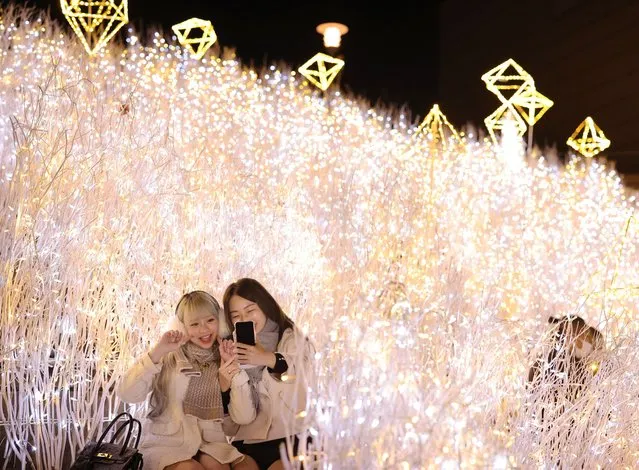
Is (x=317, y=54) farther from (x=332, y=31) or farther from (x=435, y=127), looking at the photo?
(x=435, y=127)

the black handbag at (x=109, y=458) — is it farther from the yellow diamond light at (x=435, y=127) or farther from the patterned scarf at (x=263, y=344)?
the yellow diamond light at (x=435, y=127)

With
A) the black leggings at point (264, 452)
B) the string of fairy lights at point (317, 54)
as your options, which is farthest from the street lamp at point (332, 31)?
the black leggings at point (264, 452)

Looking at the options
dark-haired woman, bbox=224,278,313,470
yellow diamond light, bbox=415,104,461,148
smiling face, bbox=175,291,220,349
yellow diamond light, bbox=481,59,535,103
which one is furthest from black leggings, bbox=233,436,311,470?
yellow diamond light, bbox=415,104,461,148

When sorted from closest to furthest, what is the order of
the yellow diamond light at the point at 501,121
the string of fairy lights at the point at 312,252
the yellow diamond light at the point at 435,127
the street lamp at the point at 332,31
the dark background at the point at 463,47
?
the string of fairy lights at the point at 312,252 → the yellow diamond light at the point at 501,121 → the yellow diamond light at the point at 435,127 → the street lamp at the point at 332,31 → the dark background at the point at 463,47

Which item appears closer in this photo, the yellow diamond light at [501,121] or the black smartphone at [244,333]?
the black smartphone at [244,333]

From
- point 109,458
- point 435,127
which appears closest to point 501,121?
point 435,127

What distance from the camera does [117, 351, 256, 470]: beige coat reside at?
2465 millimetres

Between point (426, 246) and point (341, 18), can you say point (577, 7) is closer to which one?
point (341, 18)

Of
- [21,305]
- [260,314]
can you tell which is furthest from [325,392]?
[21,305]

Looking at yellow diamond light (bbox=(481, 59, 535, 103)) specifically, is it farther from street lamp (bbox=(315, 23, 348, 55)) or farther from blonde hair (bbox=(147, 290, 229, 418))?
blonde hair (bbox=(147, 290, 229, 418))

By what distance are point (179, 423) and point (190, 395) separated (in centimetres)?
11

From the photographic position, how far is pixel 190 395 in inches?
97.6

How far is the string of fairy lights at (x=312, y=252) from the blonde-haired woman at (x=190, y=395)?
373 millimetres

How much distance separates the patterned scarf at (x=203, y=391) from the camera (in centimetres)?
247
